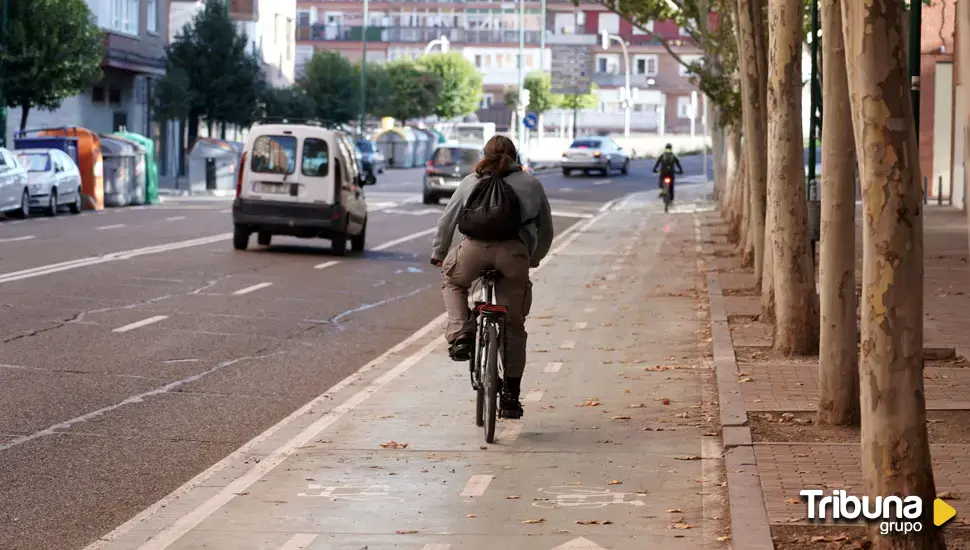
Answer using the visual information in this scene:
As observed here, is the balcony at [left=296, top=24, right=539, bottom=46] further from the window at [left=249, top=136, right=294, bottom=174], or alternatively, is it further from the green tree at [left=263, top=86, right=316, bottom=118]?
the window at [left=249, top=136, right=294, bottom=174]

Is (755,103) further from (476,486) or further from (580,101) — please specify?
(580,101)

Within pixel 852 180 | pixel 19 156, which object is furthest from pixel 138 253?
pixel 852 180

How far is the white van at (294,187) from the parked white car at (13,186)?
30.0 ft

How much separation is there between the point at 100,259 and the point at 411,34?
351 feet

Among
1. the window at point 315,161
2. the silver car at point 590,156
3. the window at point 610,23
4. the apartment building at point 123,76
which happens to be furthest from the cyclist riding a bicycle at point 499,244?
the window at point 610,23

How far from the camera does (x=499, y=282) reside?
34.1 ft

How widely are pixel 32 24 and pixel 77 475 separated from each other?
3899 centimetres

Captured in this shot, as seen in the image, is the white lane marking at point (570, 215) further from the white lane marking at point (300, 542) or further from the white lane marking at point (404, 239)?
the white lane marking at point (300, 542)

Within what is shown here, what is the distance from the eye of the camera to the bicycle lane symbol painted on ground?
8.38 meters

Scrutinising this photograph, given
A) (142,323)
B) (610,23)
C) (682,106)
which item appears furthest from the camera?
(610,23)

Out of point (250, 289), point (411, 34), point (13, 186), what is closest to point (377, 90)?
point (411, 34)

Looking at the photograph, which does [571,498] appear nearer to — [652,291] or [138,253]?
[652,291]

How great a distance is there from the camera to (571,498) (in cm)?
854
